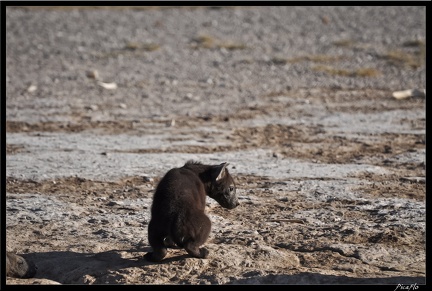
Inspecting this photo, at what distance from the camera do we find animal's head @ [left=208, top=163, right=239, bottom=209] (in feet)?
26.6

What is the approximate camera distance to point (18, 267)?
7254 millimetres

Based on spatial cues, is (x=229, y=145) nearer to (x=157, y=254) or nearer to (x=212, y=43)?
(x=157, y=254)

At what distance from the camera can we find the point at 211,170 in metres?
8.18

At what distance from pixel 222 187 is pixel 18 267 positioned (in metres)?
2.09

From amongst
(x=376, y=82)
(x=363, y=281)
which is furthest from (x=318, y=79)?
(x=363, y=281)

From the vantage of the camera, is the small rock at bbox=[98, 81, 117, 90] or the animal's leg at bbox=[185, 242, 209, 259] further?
the small rock at bbox=[98, 81, 117, 90]

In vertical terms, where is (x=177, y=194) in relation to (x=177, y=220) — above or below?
above

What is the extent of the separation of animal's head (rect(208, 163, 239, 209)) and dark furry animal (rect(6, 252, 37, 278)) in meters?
1.88

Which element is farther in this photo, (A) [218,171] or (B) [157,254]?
(A) [218,171]

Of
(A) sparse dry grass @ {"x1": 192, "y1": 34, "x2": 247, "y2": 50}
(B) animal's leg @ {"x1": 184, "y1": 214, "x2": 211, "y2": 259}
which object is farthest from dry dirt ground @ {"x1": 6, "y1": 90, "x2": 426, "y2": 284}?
(A) sparse dry grass @ {"x1": 192, "y1": 34, "x2": 247, "y2": 50}

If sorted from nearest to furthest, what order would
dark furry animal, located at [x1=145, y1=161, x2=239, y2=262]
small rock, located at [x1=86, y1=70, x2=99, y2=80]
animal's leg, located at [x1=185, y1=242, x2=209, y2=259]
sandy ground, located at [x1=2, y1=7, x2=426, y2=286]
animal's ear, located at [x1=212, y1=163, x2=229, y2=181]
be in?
dark furry animal, located at [x1=145, y1=161, x2=239, y2=262]
animal's leg, located at [x1=185, y1=242, x2=209, y2=259]
sandy ground, located at [x1=2, y1=7, x2=426, y2=286]
animal's ear, located at [x1=212, y1=163, x2=229, y2=181]
small rock, located at [x1=86, y1=70, x2=99, y2=80]

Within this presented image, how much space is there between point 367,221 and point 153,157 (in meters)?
4.19

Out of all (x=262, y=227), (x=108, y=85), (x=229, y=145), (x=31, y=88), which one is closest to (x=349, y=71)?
(x=108, y=85)

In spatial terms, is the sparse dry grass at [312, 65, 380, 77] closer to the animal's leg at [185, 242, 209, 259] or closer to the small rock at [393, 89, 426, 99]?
the small rock at [393, 89, 426, 99]
